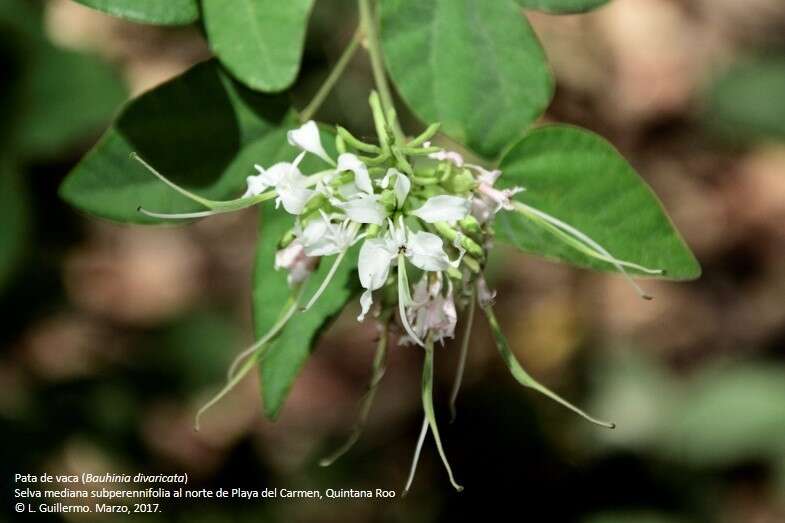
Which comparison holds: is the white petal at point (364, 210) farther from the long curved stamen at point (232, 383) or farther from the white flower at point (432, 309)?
the long curved stamen at point (232, 383)

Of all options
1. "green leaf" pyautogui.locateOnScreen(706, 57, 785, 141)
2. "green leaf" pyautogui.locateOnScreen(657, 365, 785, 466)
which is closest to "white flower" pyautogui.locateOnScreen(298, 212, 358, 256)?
→ "green leaf" pyautogui.locateOnScreen(657, 365, 785, 466)

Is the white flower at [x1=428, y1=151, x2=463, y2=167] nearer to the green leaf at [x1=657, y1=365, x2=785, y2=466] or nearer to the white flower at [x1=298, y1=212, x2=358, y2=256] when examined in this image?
the white flower at [x1=298, y1=212, x2=358, y2=256]

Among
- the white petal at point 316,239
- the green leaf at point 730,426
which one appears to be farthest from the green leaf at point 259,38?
the green leaf at point 730,426

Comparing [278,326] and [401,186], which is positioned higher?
[401,186]

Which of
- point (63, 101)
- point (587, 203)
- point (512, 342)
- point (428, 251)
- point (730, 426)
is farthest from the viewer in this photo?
point (512, 342)

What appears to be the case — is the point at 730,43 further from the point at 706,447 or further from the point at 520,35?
the point at 520,35

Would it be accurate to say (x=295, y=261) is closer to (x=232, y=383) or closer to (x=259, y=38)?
(x=232, y=383)

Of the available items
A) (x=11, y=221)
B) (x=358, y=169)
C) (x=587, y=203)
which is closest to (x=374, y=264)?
(x=358, y=169)
